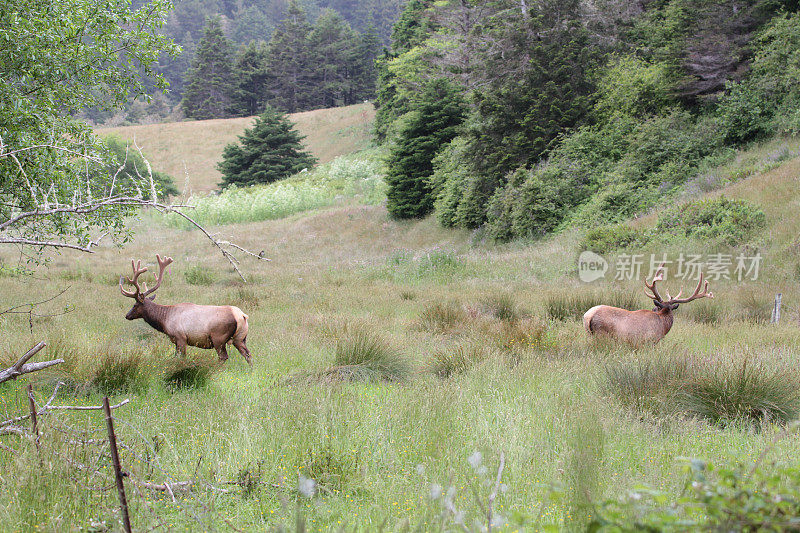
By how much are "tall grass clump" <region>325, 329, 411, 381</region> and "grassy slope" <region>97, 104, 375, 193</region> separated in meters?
43.3

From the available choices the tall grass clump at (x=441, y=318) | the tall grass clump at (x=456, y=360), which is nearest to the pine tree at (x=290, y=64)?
the tall grass clump at (x=441, y=318)

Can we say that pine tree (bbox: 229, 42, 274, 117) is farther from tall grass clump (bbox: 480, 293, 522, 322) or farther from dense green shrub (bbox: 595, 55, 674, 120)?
tall grass clump (bbox: 480, 293, 522, 322)

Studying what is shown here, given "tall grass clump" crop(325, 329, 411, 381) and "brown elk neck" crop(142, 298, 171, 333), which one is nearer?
"tall grass clump" crop(325, 329, 411, 381)

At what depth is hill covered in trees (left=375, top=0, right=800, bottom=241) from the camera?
17047 millimetres

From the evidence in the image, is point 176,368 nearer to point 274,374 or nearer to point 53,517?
point 274,374

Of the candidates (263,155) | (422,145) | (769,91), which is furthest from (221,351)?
(263,155)

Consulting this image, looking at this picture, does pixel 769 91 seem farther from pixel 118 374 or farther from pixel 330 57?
pixel 330 57

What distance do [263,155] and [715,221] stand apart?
116 feet

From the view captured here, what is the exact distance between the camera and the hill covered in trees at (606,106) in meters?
17.0

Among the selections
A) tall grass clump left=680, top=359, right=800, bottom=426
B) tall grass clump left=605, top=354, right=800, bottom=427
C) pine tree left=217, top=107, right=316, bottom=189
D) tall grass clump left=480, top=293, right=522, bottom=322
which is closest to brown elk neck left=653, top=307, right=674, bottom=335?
tall grass clump left=605, top=354, right=800, bottom=427

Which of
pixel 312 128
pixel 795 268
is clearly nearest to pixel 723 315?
pixel 795 268

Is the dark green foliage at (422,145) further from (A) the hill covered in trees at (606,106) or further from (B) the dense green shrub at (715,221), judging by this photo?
(B) the dense green shrub at (715,221)

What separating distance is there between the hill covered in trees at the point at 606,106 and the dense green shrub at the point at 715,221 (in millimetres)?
2472

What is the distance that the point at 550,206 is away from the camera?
1820 centimetres
